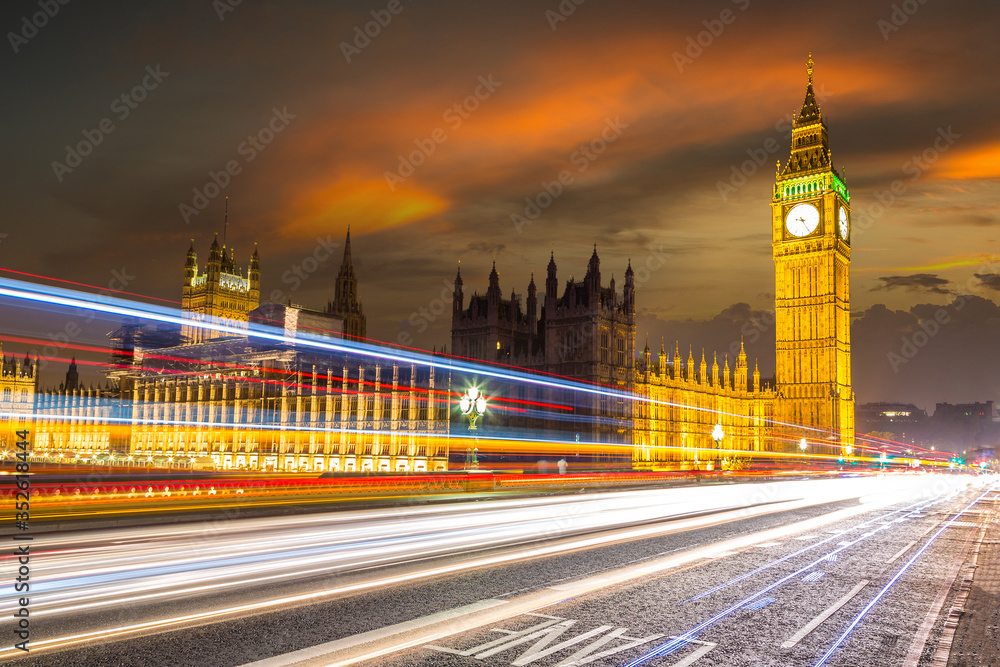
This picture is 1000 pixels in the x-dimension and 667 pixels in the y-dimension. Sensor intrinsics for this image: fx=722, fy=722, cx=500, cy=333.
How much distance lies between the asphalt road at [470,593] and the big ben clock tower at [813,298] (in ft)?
304

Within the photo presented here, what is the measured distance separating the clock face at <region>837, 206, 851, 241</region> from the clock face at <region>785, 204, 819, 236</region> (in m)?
3.75

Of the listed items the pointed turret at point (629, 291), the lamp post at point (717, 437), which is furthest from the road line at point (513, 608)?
the pointed turret at point (629, 291)

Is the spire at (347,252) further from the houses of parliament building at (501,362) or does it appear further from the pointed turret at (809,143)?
the pointed turret at (809,143)

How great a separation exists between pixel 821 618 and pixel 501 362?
233 ft

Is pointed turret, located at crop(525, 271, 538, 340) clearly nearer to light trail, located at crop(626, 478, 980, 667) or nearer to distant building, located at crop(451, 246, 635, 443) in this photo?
distant building, located at crop(451, 246, 635, 443)

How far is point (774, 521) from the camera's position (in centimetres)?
2322

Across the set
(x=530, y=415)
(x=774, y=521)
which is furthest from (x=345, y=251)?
(x=774, y=521)

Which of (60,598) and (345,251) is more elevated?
(345,251)

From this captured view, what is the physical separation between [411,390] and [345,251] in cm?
6877

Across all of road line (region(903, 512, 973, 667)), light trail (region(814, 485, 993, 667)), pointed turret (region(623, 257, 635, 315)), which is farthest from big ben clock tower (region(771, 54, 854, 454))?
road line (region(903, 512, 973, 667))

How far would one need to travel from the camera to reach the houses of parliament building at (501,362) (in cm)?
6969

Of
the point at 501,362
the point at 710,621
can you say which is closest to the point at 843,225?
the point at 501,362

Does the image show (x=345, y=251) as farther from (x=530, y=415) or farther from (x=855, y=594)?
(x=855, y=594)

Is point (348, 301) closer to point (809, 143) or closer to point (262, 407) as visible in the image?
point (262, 407)
